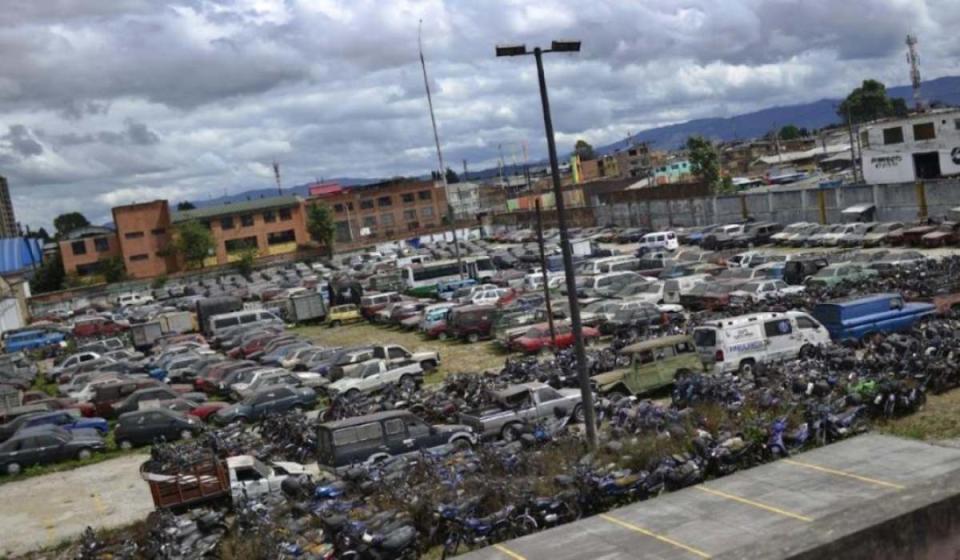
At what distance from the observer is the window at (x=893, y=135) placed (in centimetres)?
6062

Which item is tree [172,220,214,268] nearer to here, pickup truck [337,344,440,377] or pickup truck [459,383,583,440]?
pickup truck [337,344,440,377]

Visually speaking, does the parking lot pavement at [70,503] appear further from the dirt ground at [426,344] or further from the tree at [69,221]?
the tree at [69,221]

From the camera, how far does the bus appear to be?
52500 mm

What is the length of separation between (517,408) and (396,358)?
9719mm

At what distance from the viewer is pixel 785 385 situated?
1877 cm

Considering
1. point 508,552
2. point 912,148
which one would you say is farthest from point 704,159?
point 508,552

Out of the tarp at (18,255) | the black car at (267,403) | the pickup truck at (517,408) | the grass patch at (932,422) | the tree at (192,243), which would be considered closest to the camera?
the grass patch at (932,422)

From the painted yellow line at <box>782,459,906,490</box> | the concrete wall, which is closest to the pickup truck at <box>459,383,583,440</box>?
the painted yellow line at <box>782,459,906,490</box>

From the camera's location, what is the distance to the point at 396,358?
2967cm

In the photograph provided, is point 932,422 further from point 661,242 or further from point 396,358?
point 661,242

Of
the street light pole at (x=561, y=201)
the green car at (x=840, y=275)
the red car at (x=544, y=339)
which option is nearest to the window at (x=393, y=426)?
the street light pole at (x=561, y=201)

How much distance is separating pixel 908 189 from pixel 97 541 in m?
45.8

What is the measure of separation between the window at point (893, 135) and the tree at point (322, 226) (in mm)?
52659

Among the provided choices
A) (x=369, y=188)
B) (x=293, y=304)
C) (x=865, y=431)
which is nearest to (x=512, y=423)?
(x=865, y=431)
